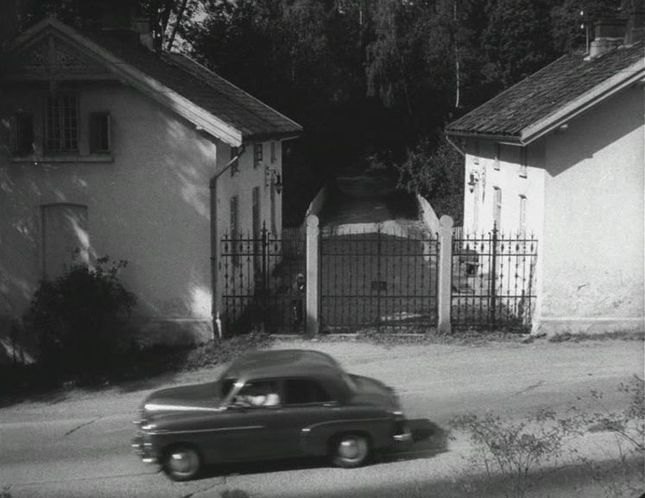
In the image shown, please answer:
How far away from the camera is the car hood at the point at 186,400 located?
37.2ft

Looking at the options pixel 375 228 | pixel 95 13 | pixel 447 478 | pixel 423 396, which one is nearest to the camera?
pixel 447 478

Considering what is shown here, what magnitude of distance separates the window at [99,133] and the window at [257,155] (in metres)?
6.50

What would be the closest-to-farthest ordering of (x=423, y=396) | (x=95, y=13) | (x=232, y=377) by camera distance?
(x=232, y=377)
(x=423, y=396)
(x=95, y=13)

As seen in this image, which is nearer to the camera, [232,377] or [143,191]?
[232,377]

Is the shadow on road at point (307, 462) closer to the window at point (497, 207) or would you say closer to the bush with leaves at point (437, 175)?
the window at point (497, 207)

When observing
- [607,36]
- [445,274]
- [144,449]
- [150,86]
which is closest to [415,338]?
[445,274]

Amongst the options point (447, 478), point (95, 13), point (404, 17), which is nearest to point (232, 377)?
point (447, 478)

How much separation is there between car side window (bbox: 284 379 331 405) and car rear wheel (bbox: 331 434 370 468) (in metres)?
0.58

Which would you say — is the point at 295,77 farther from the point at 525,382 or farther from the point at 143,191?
the point at 525,382

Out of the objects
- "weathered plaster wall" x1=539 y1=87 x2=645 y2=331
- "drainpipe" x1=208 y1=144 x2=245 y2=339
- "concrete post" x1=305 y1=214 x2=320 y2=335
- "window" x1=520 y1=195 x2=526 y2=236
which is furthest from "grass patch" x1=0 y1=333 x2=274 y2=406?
"window" x1=520 y1=195 x2=526 y2=236

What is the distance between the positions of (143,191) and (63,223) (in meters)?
1.95

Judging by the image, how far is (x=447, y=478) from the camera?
1086 cm

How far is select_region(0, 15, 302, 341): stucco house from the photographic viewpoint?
17875 millimetres

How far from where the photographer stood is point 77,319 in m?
17.4
